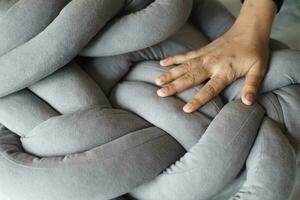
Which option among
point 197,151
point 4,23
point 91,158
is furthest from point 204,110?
point 4,23

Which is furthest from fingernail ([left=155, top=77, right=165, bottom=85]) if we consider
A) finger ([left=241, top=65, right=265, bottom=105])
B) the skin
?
finger ([left=241, top=65, right=265, bottom=105])

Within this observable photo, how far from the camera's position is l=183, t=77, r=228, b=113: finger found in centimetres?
65

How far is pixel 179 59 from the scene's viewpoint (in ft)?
2.41

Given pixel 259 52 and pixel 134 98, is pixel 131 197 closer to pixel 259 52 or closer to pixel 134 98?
pixel 134 98

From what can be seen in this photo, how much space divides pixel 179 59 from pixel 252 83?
130 mm

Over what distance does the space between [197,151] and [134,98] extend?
0.14 metres

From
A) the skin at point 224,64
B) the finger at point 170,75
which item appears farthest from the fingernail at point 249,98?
the finger at point 170,75

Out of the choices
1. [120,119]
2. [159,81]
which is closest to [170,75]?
[159,81]

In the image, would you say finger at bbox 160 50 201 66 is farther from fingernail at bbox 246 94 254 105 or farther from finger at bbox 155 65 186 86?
fingernail at bbox 246 94 254 105

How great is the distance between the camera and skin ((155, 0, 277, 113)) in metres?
0.68

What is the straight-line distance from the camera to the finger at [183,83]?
0.67 meters

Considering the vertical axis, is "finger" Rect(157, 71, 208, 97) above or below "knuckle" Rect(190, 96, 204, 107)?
above

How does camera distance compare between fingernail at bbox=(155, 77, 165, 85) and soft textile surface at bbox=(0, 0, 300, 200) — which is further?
fingernail at bbox=(155, 77, 165, 85)

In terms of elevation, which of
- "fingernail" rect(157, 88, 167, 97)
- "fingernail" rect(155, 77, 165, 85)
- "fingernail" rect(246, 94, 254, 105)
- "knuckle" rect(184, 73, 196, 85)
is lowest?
"fingernail" rect(246, 94, 254, 105)
